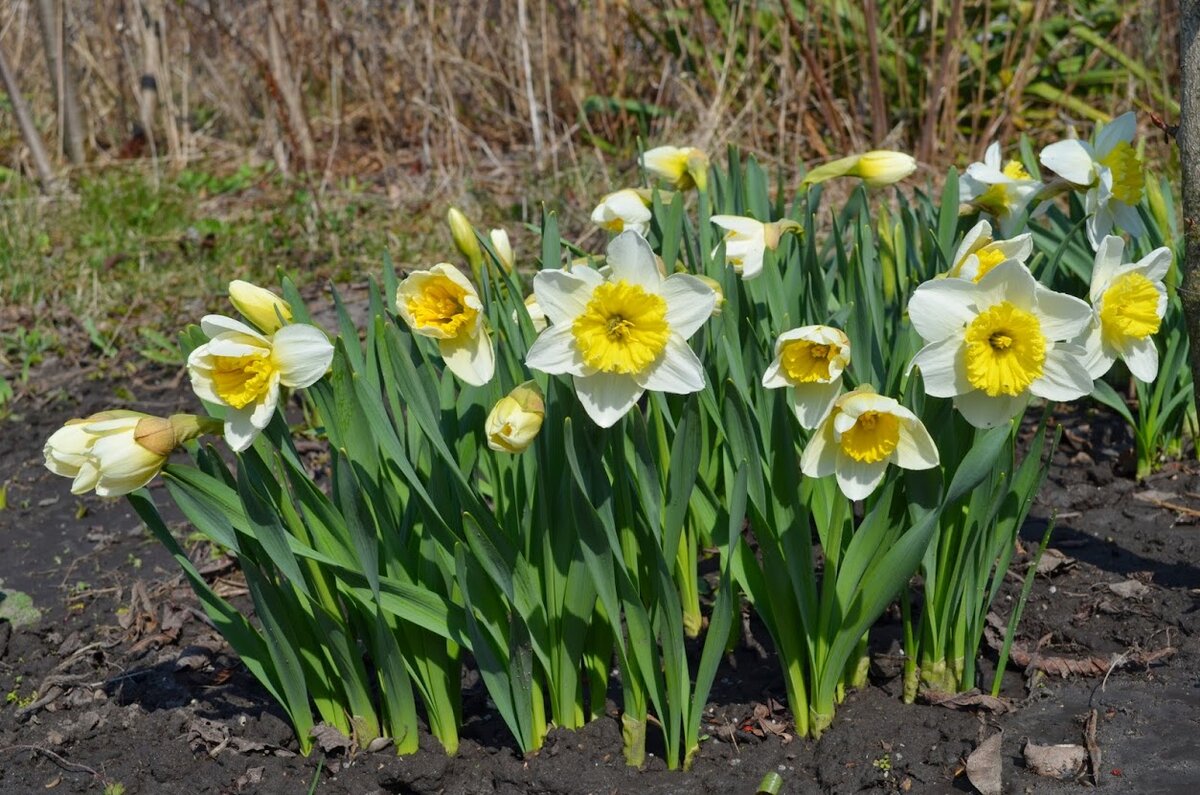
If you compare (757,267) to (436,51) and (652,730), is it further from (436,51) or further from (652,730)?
(436,51)

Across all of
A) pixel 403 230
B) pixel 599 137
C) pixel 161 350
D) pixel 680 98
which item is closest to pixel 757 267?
Result: pixel 161 350

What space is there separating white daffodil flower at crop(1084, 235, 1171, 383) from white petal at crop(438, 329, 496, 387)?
2.74 ft

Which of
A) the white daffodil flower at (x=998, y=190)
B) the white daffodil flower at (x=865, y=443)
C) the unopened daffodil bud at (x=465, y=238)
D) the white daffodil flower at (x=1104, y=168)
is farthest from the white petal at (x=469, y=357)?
the white daffodil flower at (x=1104, y=168)

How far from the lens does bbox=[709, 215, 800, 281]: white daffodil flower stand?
1.86 metres

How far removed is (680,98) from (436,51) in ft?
4.05

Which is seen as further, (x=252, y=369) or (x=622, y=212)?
(x=622, y=212)

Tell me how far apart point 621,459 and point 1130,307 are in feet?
2.42

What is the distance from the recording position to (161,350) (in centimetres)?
404

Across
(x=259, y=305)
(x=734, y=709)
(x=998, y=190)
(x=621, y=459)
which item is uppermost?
(x=259, y=305)

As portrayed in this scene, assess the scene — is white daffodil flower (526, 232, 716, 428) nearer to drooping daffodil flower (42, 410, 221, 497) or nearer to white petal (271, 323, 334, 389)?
white petal (271, 323, 334, 389)

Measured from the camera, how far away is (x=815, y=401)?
5.14 ft

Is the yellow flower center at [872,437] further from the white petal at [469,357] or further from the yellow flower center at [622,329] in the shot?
the white petal at [469,357]

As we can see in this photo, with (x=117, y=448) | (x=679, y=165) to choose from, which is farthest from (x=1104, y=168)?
(x=117, y=448)

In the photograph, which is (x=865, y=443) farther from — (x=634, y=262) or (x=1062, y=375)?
(x=634, y=262)
